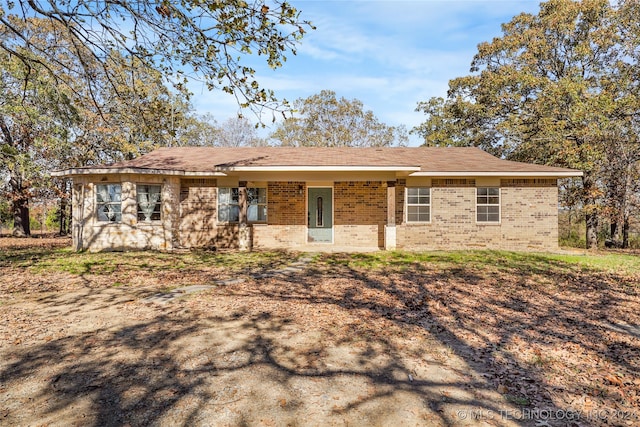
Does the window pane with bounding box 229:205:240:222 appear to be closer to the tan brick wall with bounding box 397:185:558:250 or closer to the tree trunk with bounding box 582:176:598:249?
the tan brick wall with bounding box 397:185:558:250

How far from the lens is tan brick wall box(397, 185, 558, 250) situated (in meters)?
13.0

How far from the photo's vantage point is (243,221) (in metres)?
12.5

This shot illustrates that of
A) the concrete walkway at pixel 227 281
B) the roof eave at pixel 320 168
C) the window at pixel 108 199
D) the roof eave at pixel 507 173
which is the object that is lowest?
the concrete walkway at pixel 227 281

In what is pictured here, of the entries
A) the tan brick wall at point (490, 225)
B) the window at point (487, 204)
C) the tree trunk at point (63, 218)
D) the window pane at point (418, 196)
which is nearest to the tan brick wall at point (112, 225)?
the tan brick wall at point (490, 225)

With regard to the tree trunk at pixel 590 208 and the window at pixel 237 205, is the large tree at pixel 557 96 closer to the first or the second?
the tree trunk at pixel 590 208

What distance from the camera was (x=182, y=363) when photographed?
12.3 feet

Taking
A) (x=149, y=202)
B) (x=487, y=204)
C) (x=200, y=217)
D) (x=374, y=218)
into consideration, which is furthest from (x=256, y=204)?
(x=487, y=204)

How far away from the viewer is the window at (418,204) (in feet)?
43.4

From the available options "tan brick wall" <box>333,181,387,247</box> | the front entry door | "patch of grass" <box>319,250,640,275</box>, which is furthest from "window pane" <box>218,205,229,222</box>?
"patch of grass" <box>319,250,640,275</box>

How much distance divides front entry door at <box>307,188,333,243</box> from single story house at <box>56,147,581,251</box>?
0.04 m

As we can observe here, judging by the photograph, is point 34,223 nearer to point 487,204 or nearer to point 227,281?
point 227,281

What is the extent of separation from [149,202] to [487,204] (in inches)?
471

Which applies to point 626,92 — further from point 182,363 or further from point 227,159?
point 182,363

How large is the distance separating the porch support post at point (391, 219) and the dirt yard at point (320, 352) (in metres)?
4.54
